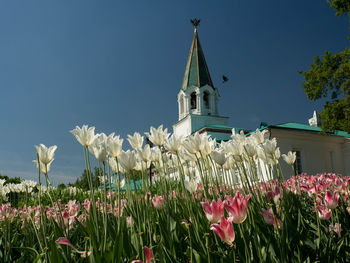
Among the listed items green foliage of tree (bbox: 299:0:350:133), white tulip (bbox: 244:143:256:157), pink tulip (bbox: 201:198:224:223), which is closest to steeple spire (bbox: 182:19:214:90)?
green foliage of tree (bbox: 299:0:350:133)

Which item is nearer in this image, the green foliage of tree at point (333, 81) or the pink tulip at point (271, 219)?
the pink tulip at point (271, 219)

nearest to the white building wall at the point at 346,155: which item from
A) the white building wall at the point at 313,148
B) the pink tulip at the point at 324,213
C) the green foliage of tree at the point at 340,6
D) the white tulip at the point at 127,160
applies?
the white building wall at the point at 313,148

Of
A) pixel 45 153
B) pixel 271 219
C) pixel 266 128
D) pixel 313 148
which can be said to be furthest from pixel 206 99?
pixel 271 219

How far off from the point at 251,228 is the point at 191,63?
110 feet

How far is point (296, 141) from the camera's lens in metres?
18.8

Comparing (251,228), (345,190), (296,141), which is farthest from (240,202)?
(296,141)

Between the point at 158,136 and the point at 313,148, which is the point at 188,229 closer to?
the point at 158,136

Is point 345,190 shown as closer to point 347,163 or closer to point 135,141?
point 135,141

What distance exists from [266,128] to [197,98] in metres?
16.4

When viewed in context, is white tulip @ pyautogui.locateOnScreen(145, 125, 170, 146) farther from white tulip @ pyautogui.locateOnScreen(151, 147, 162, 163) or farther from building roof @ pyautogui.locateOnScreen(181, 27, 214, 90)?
building roof @ pyautogui.locateOnScreen(181, 27, 214, 90)

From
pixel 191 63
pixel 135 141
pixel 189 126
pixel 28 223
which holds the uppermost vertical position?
pixel 191 63

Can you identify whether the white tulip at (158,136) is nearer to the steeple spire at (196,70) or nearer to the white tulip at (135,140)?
the white tulip at (135,140)

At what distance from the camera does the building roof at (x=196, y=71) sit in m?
32.6

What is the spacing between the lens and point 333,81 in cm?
1781
